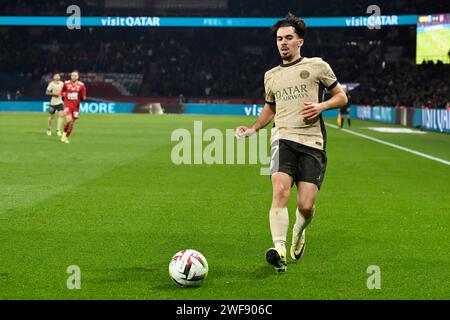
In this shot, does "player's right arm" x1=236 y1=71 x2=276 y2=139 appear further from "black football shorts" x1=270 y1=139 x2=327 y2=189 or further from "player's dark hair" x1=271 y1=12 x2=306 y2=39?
"player's dark hair" x1=271 y1=12 x2=306 y2=39

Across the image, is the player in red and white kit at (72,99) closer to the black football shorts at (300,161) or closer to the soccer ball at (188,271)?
the black football shorts at (300,161)

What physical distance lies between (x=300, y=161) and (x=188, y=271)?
1742 mm

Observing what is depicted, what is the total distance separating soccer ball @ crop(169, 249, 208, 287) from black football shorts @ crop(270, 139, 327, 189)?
4.57 feet

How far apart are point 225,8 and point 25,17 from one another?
18618 millimetres

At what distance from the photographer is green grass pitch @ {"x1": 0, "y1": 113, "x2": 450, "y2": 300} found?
6.66 m

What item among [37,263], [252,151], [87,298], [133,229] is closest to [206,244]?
[133,229]

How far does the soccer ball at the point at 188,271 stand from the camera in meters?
6.60

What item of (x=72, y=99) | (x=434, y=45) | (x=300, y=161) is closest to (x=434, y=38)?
(x=434, y=45)

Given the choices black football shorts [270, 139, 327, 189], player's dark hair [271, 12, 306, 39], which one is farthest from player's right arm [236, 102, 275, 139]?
player's dark hair [271, 12, 306, 39]

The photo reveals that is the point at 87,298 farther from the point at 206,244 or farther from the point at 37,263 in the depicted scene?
the point at 206,244

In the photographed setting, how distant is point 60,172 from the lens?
1639 centimetres

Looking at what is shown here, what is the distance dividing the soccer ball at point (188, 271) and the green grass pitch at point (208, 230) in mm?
82

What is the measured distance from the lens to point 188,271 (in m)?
6.61

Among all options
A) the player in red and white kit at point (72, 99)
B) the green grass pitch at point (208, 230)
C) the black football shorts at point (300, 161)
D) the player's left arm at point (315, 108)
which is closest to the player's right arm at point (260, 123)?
the black football shorts at point (300, 161)
